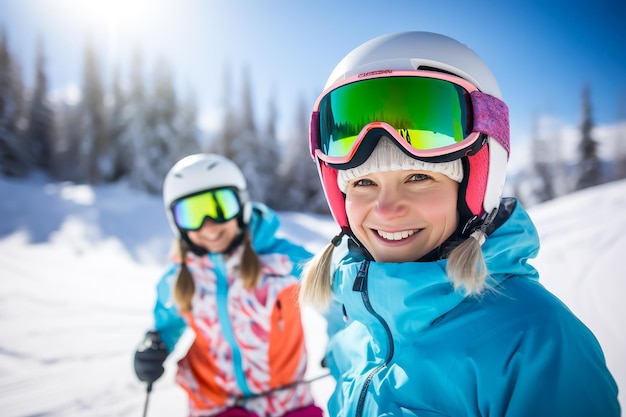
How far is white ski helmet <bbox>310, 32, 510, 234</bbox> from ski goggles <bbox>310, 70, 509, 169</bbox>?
0.04 meters

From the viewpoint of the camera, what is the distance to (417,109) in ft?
4.50

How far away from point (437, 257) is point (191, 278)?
6.49 ft

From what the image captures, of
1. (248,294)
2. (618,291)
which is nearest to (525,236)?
(248,294)

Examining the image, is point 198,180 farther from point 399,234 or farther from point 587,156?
point 587,156

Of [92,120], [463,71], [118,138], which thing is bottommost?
[118,138]

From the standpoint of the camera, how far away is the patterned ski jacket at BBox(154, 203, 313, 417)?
2463 mm

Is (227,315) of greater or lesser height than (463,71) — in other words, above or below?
below

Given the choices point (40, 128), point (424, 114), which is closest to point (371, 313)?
point (424, 114)

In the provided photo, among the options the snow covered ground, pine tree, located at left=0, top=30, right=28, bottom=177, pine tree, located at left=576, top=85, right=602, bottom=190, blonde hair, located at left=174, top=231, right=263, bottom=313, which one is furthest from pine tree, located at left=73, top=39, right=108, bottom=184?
pine tree, located at left=576, top=85, right=602, bottom=190

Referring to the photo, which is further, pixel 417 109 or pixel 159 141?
pixel 159 141

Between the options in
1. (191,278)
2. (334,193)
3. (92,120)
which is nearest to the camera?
(334,193)

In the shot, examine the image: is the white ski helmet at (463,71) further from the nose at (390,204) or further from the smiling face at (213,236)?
the smiling face at (213,236)

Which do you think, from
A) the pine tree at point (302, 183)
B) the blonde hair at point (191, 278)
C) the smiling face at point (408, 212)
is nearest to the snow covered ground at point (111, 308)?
the blonde hair at point (191, 278)

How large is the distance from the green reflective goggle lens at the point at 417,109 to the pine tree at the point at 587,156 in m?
25.9
